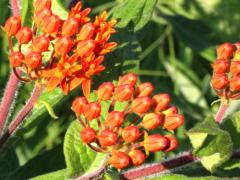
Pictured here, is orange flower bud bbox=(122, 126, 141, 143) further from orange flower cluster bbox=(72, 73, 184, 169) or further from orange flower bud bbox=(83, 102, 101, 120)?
orange flower bud bbox=(83, 102, 101, 120)

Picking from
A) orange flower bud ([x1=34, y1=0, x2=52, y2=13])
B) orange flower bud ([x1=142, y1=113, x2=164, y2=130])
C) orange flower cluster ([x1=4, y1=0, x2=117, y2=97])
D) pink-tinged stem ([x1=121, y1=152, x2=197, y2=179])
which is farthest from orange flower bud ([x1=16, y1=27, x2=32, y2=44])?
pink-tinged stem ([x1=121, y1=152, x2=197, y2=179])

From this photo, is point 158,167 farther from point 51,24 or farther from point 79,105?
point 51,24

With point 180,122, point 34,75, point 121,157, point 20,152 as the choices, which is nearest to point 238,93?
point 180,122

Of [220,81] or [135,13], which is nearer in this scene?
[220,81]

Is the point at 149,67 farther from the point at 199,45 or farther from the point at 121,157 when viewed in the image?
the point at 121,157

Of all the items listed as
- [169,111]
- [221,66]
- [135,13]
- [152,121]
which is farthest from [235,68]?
[135,13]

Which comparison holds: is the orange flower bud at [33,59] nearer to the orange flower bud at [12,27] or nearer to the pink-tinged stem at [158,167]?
the orange flower bud at [12,27]
